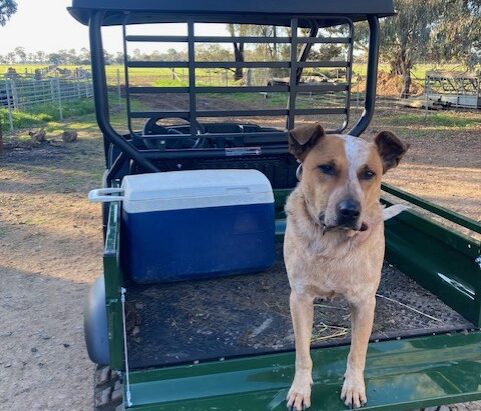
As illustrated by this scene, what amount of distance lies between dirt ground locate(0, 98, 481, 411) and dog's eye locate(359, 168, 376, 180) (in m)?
1.60

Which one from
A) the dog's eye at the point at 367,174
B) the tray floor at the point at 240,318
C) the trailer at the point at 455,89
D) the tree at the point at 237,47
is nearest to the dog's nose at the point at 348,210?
the dog's eye at the point at 367,174

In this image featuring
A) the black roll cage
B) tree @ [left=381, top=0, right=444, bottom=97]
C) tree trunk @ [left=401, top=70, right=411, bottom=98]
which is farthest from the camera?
tree trunk @ [left=401, top=70, right=411, bottom=98]

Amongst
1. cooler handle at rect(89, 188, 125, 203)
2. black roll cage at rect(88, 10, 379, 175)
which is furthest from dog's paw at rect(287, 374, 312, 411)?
black roll cage at rect(88, 10, 379, 175)

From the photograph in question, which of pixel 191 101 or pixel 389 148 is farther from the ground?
pixel 191 101

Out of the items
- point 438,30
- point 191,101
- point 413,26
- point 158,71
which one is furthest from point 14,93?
point 191,101

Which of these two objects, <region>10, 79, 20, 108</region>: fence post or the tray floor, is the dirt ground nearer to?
the tray floor

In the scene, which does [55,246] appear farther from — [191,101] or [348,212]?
[348,212]

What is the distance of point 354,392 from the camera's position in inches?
73.2

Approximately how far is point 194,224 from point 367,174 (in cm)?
103

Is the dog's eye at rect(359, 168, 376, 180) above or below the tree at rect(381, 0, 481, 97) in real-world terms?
below

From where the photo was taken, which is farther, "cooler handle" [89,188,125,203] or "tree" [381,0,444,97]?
"tree" [381,0,444,97]

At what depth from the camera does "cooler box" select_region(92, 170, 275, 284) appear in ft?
8.50

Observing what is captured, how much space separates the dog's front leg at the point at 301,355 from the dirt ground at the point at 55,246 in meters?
1.31

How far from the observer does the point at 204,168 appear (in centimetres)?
332
